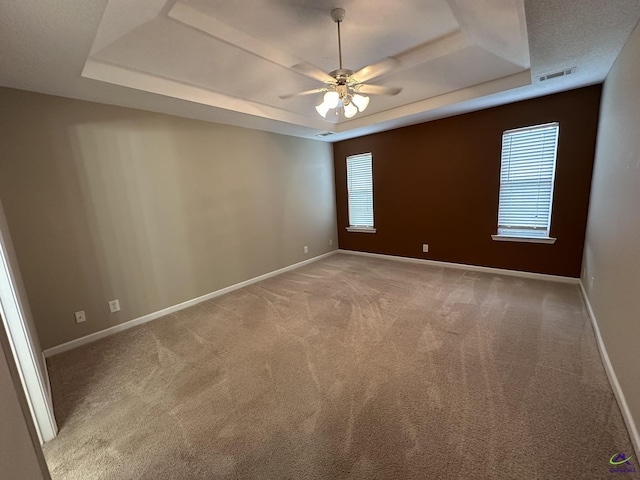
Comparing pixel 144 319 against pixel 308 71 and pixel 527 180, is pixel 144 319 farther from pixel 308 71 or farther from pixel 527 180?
pixel 527 180

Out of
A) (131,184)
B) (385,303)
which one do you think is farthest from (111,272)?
(385,303)

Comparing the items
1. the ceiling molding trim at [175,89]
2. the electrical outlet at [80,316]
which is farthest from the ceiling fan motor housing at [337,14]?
the electrical outlet at [80,316]

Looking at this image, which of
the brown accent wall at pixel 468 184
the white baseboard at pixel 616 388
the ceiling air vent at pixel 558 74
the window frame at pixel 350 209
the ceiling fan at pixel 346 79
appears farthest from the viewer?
the window frame at pixel 350 209

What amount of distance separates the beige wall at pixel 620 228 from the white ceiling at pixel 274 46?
359mm

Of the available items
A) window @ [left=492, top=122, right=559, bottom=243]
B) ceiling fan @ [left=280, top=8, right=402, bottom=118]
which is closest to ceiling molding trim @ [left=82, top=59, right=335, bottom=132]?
ceiling fan @ [left=280, top=8, right=402, bottom=118]

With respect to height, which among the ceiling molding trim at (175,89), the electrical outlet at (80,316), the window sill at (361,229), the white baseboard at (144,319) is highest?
the ceiling molding trim at (175,89)

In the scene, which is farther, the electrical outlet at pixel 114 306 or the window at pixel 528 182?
the window at pixel 528 182

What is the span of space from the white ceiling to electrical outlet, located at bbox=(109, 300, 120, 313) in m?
2.10

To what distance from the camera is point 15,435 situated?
0.85 metres

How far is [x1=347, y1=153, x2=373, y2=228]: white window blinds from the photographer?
5234 millimetres

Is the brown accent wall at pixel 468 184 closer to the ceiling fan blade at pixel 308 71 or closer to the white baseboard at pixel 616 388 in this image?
the white baseboard at pixel 616 388

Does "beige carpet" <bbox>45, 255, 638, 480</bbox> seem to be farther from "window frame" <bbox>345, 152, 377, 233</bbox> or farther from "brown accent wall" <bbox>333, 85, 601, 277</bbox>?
"window frame" <bbox>345, 152, 377, 233</bbox>

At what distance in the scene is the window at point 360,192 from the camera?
5238mm

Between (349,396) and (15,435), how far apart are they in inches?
62.7
